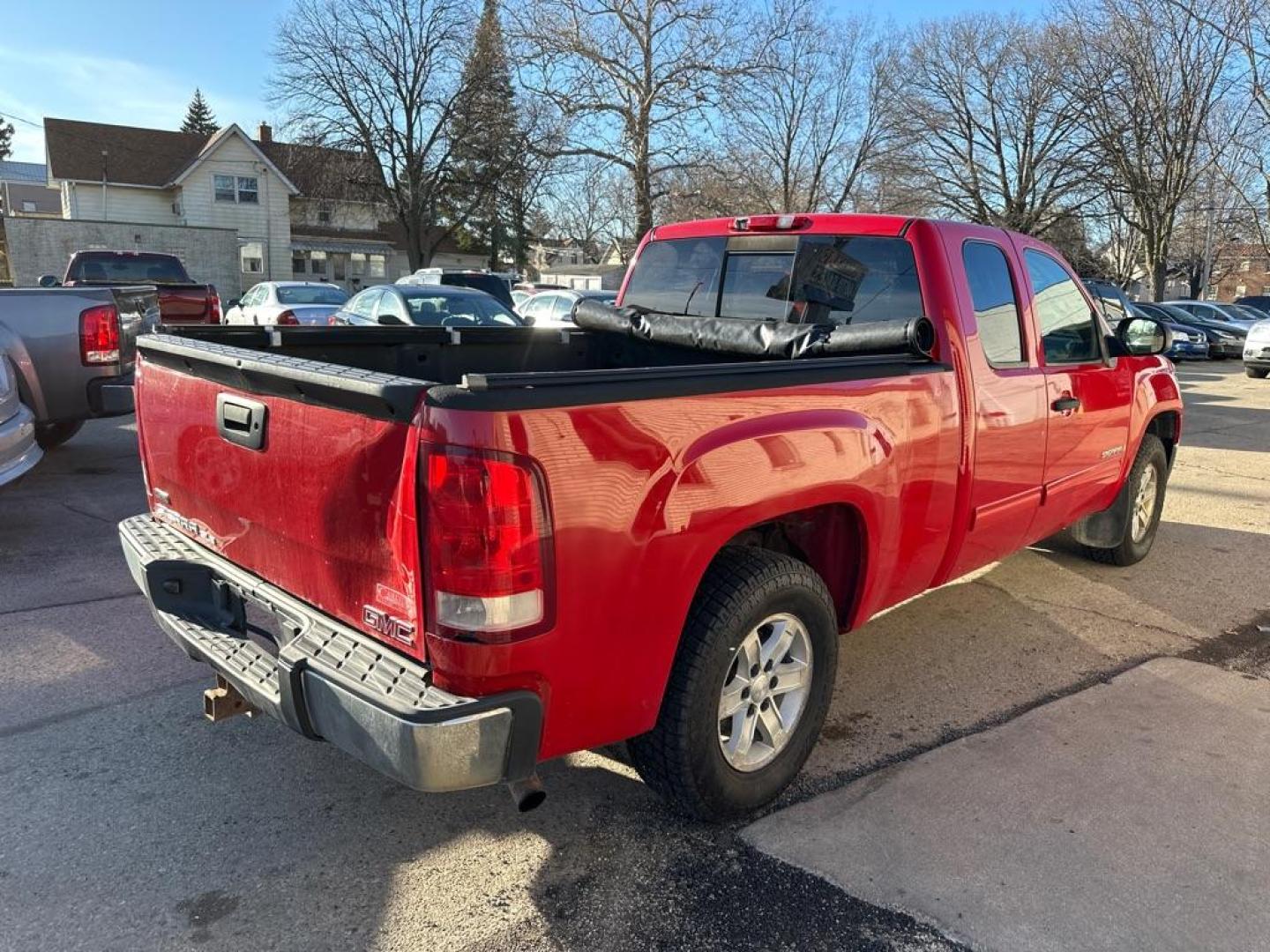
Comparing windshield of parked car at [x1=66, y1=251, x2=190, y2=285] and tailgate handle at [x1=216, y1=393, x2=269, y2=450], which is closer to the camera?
tailgate handle at [x1=216, y1=393, x2=269, y2=450]

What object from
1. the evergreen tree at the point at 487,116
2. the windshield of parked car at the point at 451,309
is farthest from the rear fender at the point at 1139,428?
the evergreen tree at the point at 487,116

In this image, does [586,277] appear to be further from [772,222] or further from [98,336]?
[772,222]

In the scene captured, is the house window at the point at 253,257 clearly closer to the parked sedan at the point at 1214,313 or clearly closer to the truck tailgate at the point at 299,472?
the parked sedan at the point at 1214,313

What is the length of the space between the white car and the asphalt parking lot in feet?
36.9

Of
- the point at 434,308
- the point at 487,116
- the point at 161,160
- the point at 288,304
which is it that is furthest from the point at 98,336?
the point at 161,160

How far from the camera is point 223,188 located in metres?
41.2

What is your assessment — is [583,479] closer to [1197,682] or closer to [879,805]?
[879,805]

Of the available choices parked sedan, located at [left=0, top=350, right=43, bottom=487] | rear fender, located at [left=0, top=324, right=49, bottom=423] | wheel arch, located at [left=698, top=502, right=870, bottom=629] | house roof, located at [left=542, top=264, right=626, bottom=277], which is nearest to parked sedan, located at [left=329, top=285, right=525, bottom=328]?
rear fender, located at [left=0, top=324, right=49, bottom=423]

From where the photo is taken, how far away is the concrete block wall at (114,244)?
2939 centimetres

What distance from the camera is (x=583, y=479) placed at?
2.22 metres

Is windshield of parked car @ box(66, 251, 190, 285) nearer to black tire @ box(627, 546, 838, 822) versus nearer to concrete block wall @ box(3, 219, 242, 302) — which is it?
concrete block wall @ box(3, 219, 242, 302)

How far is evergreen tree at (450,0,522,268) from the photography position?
3556 centimetres

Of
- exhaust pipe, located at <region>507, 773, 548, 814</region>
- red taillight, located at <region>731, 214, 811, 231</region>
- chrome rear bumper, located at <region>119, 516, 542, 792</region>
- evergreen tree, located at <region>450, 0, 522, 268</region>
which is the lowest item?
exhaust pipe, located at <region>507, 773, 548, 814</region>

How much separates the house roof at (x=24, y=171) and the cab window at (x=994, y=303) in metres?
91.2
